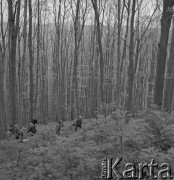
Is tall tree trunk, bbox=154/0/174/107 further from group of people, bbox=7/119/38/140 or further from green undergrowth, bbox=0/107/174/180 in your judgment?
group of people, bbox=7/119/38/140

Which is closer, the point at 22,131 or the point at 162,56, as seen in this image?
the point at 162,56

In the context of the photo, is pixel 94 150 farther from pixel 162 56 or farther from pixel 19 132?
pixel 19 132

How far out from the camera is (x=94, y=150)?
4488 millimetres

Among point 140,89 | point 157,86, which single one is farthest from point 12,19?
point 140,89

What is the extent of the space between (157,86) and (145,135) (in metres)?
3.19

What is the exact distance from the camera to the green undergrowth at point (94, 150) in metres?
3.71

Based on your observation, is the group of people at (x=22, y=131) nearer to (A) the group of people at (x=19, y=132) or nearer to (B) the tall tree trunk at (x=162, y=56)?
(A) the group of people at (x=19, y=132)

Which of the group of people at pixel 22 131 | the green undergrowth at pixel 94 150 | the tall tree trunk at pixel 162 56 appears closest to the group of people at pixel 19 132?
the group of people at pixel 22 131

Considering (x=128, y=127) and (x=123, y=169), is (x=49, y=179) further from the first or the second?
(x=128, y=127)

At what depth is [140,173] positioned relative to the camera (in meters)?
3.41


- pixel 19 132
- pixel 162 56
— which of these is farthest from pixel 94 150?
pixel 19 132

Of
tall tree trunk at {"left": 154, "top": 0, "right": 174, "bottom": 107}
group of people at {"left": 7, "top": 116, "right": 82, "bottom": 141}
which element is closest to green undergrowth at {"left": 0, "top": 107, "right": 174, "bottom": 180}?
group of people at {"left": 7, "top": 116, "right": 82, "bottom": 141}

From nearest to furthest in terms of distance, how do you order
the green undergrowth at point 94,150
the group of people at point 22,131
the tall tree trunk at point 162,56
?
the green undergrowth at point 94,150 < the group of people at point 22,131 < the tall tree trunk at point 162,56

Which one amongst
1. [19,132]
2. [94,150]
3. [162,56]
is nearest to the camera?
[94,150]
